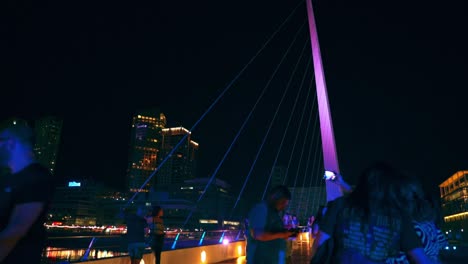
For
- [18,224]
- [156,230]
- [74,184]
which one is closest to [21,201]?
[18,224]

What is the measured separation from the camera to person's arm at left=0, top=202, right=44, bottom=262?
1.79 m

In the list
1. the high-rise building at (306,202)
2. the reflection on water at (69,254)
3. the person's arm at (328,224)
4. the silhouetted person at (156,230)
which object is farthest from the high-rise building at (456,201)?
the person's arm at (328,224)

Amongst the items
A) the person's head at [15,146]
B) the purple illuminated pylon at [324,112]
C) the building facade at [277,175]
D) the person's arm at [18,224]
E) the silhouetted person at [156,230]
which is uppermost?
the building facade at [277,175]

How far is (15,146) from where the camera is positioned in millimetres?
2117

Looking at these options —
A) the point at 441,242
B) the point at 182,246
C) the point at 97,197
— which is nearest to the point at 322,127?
the point at 182,246

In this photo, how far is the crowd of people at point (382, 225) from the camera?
1677 mm

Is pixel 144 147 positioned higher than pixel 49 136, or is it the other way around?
pixel 49 136

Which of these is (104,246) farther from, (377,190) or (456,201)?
(456,201)

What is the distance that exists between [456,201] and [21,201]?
350 feet

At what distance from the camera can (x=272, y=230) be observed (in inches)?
128

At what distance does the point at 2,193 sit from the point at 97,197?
400ft

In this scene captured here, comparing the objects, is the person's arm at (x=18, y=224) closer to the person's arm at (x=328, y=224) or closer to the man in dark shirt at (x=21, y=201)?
the man in dark shirt at (x=21, y=201)

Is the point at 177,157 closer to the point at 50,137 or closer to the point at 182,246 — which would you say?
the point at 50,137

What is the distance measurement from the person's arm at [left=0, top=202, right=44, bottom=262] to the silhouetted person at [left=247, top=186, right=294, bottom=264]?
194 centimetres
